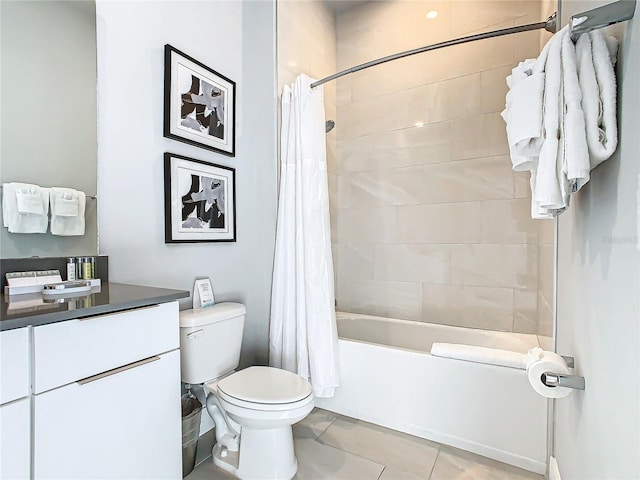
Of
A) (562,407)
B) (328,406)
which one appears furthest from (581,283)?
(328,406)

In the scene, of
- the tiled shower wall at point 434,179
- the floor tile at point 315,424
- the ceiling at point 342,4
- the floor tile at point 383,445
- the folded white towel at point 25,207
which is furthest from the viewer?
the ceiling at point 342,4

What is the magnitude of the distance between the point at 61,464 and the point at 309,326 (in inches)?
49.9

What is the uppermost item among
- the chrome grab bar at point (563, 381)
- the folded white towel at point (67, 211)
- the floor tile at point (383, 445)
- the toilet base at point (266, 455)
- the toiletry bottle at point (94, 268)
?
the folded white towel at point (67, 211)

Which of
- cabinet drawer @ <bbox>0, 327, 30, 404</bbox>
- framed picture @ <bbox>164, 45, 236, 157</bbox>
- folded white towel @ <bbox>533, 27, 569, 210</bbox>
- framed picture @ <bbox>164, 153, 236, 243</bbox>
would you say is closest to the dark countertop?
cabinet drawer @ <bbox>0, 327, 30, 404</bbox>

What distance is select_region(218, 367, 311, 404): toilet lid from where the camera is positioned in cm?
141

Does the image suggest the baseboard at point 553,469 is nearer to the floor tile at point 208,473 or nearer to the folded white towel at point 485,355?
the folded white towel at point 485,355

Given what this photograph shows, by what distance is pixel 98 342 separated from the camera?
98 cm

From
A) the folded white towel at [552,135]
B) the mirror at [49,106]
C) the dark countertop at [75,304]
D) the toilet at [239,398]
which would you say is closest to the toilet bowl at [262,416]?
the toilet at [239,398]

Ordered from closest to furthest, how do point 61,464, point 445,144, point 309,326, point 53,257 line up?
point 61,464, point 53,257, point 309,326, point 445,144

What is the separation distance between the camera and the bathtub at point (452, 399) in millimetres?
1575

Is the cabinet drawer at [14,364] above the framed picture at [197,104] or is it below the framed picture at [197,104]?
below

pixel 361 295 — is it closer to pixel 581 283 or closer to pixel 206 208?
pixel 206 208

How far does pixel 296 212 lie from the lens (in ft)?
6.65

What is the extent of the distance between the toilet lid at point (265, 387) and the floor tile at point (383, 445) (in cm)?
52
